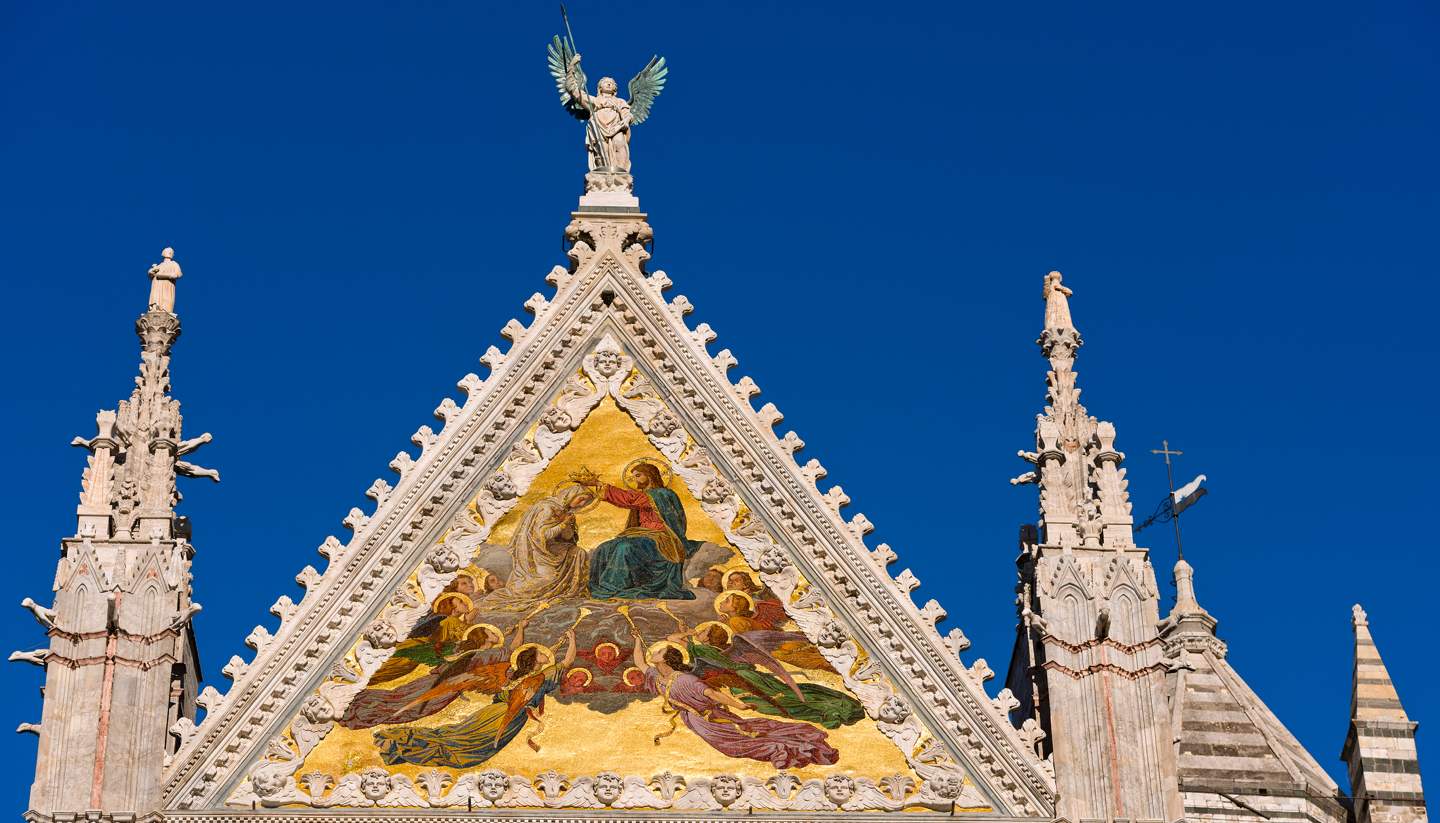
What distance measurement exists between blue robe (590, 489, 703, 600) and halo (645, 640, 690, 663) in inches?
12.8

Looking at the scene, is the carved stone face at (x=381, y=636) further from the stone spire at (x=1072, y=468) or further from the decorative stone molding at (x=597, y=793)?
the stone spire at (x=1072, y=468)

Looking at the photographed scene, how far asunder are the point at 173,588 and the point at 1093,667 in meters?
5.46

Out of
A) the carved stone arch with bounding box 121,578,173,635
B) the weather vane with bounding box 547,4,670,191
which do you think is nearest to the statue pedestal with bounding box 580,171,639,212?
the weather vane with bounding box 547,4,670,191

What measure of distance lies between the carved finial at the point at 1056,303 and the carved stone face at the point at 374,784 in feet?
17.0

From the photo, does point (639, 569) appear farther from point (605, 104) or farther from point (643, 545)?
point (605, 104)

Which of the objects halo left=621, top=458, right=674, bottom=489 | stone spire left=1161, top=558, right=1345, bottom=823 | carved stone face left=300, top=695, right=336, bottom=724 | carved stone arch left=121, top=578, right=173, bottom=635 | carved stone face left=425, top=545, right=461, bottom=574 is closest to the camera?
carved stone face left=300, top=695, right=336, bottom=724

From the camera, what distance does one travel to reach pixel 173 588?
1950cm

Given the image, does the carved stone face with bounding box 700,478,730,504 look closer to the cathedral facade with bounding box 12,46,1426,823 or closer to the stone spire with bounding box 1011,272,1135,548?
the cathedral facade with bounding box 12,46,1426,823

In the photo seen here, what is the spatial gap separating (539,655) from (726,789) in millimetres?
1482

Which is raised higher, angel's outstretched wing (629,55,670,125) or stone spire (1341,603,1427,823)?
angel's outstretched wing (629,55,670,125)

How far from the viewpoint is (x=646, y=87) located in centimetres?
2227

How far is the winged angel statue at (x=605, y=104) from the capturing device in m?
21.8

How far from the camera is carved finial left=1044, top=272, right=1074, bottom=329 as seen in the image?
2091 cm

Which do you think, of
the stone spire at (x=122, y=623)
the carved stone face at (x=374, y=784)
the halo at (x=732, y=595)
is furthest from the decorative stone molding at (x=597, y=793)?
the halo at (x=732, y=595)
